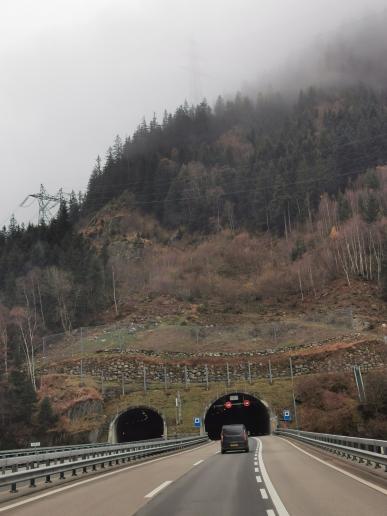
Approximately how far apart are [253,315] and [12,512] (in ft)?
288

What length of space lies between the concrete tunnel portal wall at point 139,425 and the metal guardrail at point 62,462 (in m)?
21.3

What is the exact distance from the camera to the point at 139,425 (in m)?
70.6

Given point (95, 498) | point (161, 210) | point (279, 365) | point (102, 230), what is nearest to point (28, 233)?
point (102, 230)

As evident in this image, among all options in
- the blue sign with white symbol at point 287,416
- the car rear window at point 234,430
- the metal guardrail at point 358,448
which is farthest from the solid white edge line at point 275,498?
the blue sign with white symbol at point 287,416

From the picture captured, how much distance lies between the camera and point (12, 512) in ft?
34.2

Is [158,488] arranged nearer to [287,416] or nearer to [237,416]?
[287,416]

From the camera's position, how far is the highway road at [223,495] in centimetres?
995

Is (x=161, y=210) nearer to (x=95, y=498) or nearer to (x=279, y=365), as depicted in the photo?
(x=279, y=365)

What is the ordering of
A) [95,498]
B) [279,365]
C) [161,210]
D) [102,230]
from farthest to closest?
[161,210] → [102,230] → [279,365] → [95,498]

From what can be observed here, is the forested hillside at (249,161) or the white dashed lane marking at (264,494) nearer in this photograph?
the white dashed lane marking at (264,494)

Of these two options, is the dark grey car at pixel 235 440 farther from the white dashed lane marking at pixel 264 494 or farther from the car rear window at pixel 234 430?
the white dashed lane marking at pixel 264 494

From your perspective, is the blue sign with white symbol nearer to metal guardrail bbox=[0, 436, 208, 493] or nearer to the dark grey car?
metal guardrail bbox=[0, 436, 208, 493]

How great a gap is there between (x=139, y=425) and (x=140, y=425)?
182 millimetres

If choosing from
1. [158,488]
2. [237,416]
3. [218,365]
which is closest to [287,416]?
[218,365]
